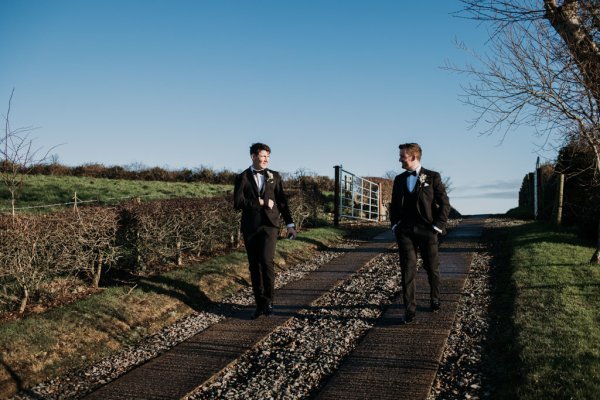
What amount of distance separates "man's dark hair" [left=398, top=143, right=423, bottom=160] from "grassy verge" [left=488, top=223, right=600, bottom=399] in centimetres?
227

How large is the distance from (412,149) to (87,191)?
19.6m

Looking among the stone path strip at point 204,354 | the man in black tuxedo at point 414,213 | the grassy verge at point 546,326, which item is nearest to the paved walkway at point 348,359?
the stone path strip at point 204,354

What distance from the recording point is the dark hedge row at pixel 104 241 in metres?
7.22

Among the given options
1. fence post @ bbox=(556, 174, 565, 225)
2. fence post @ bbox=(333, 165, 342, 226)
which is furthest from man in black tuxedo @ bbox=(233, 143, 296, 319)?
fence post @ bbox=(556, 174, 565, 225)

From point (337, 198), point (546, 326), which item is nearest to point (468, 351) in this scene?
point (546, 326)

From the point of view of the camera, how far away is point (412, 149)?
635 centimetres

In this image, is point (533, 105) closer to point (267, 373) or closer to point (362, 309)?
point (362, 309)

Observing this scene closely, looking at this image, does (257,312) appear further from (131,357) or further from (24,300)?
(24,300)

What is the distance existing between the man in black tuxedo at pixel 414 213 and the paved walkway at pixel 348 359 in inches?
21.1

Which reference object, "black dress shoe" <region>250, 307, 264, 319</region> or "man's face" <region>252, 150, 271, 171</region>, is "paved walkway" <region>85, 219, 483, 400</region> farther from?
"man's face" <region>252, 150, 271, 171</region>

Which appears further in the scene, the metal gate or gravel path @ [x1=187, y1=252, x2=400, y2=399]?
the metal gate

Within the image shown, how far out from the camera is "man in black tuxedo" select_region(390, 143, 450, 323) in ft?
20.7

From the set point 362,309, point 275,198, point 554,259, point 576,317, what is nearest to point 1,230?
point 275,198

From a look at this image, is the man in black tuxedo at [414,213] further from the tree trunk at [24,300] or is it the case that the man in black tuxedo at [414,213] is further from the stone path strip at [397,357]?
the tree trunk at [24,300]
